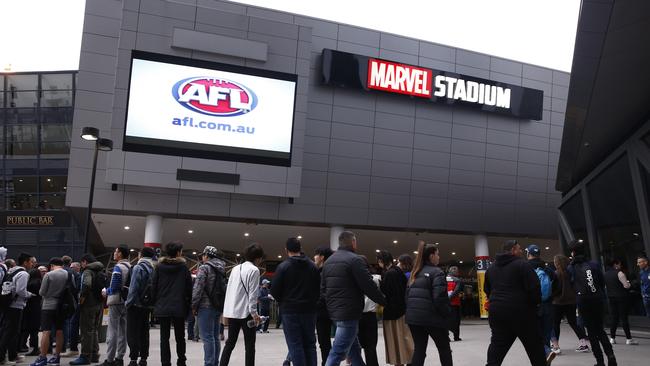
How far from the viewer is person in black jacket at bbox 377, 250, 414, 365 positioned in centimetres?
698

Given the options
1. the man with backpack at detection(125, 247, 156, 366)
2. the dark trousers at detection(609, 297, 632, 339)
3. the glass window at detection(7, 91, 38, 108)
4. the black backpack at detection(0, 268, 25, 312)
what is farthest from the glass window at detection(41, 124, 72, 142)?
the dark trousers at detection(609, 297, 632, 339)

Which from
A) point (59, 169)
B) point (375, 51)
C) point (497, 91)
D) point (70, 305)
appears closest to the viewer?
point (70, 305)

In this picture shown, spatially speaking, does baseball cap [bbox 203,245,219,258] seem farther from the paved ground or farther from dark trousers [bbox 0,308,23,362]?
dark trousers [bbox 0,308,23,362]

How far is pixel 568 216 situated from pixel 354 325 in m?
13.7

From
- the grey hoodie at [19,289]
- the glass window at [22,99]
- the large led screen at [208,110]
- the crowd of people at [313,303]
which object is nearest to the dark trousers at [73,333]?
the crowd of people at [313,303]

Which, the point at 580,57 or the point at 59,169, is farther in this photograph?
the point at 59,169

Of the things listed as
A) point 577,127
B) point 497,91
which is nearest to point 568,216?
point 577,127

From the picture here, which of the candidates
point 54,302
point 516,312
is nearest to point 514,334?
point 516,312

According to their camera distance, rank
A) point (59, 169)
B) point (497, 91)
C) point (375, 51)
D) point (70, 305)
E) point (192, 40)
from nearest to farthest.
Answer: point (70, 305) < point (192, 40) < point (375, 51) < point (497, 91) < point (59, 169)

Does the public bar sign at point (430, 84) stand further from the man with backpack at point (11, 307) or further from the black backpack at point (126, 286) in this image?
the man with backpack at point (11, 307)

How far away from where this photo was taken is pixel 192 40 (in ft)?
62.2

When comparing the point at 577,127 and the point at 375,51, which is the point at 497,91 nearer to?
the point at 375,51

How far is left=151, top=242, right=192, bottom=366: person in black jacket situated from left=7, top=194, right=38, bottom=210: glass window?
80.1 ft

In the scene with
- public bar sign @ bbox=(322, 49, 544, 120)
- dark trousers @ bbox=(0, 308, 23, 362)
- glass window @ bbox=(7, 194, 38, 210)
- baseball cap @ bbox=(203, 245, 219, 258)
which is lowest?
dark trousers @ bbox=(0, 308, 23, 362)
